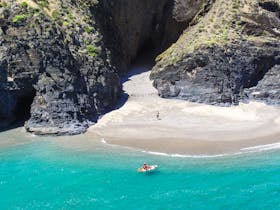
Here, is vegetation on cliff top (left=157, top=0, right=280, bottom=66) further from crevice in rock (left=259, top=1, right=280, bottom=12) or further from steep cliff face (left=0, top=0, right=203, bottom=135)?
steep cliff face (left=0, top=0, right=203, bottom=135)

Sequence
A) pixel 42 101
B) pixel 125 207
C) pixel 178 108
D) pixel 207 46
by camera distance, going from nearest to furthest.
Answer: pixel 125 207 < pixel 42 101 < pixel 178 108 < pixel 207 46

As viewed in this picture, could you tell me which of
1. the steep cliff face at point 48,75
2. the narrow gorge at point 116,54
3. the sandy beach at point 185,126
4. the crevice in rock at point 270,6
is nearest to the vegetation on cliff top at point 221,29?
the narrow gorge at point 116,54

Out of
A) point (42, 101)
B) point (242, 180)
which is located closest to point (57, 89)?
point (42, 101)

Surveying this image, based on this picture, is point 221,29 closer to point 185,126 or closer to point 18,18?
point 185,126

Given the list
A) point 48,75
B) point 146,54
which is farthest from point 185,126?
point 146,54

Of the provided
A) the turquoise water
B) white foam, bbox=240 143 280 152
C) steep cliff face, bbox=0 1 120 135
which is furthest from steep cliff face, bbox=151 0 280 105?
the turquoise water

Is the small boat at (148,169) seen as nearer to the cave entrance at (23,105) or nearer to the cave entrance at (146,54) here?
the cave entrance at (23,105)

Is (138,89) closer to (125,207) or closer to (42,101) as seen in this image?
(42,101)
